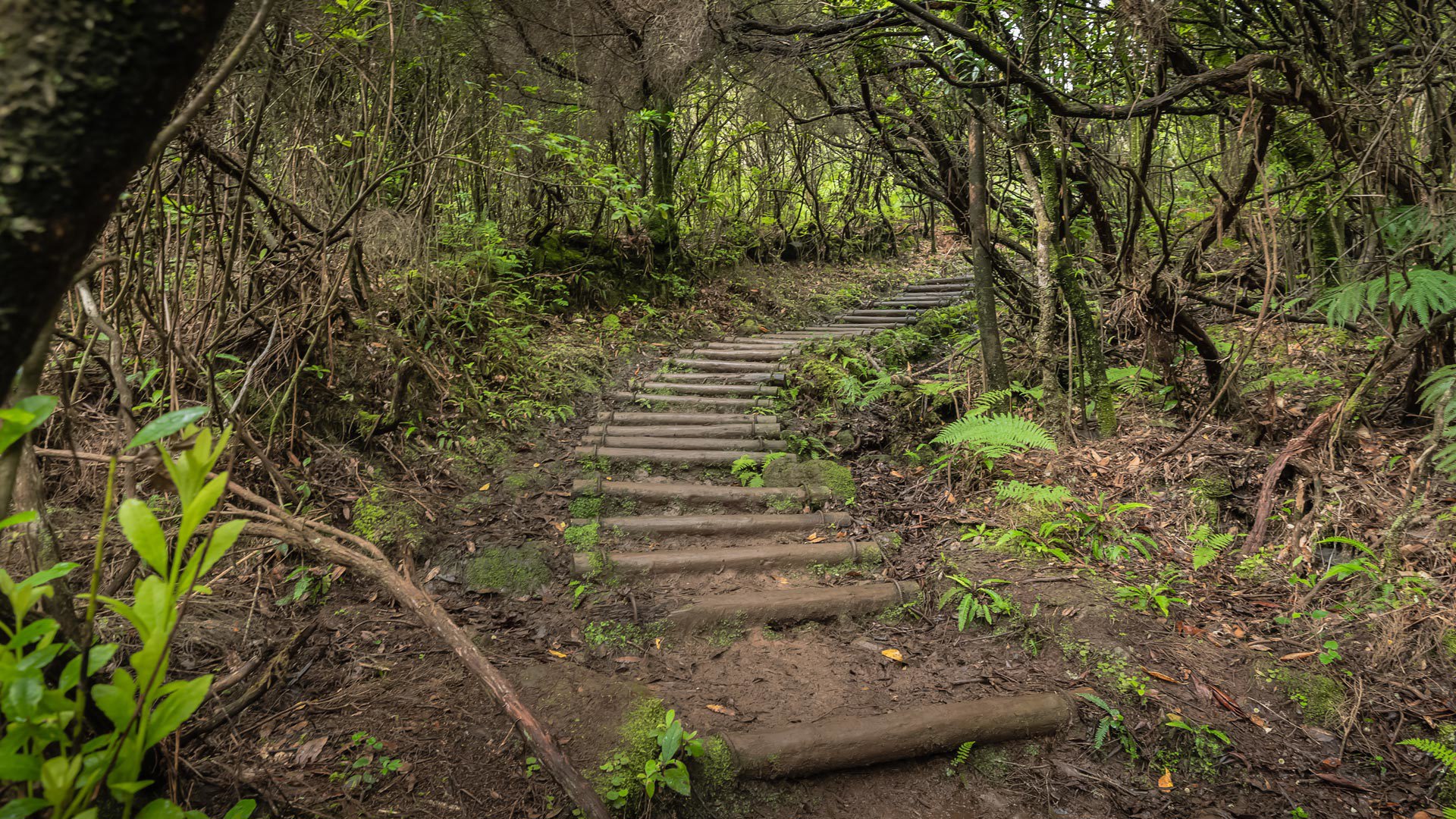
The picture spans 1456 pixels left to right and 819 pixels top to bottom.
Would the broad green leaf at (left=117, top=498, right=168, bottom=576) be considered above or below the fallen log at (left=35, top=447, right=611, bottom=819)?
above

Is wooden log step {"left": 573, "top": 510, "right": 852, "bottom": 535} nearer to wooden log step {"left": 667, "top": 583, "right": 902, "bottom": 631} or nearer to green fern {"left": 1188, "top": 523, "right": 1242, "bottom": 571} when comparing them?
wooden log step {"left": 667, "top": 583, "right": 902, "bottom": 631}

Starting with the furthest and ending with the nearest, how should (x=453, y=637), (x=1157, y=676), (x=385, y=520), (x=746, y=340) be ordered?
(x=746, y=340) → (x=385, y=520) → (x=1157, y=676) → (x=453, y=637)

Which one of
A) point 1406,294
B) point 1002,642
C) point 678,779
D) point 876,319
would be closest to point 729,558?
point 1002,642

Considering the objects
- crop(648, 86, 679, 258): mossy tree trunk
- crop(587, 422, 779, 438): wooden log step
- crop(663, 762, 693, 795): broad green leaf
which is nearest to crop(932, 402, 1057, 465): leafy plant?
crop(587, 422, 779, 438): wooden log step

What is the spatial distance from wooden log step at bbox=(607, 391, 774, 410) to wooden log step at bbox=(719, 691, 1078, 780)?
346cm

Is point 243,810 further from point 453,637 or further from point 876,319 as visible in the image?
point 876,319

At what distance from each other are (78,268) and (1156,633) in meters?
3.99

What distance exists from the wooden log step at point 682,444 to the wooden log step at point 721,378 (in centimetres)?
119

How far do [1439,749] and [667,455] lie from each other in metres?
4.29

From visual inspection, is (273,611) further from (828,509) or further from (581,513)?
(828,509)

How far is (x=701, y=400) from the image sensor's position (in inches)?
243

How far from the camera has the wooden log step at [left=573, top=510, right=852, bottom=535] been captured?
4.39m

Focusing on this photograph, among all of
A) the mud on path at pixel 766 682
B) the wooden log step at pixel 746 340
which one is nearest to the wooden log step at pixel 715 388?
the wooden log step at pixel 746 340

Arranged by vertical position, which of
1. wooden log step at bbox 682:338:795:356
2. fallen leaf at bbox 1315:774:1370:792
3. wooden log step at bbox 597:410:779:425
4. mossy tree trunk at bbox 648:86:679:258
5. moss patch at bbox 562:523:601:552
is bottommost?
fallen leaf at bbox 1315:774:1370:792
